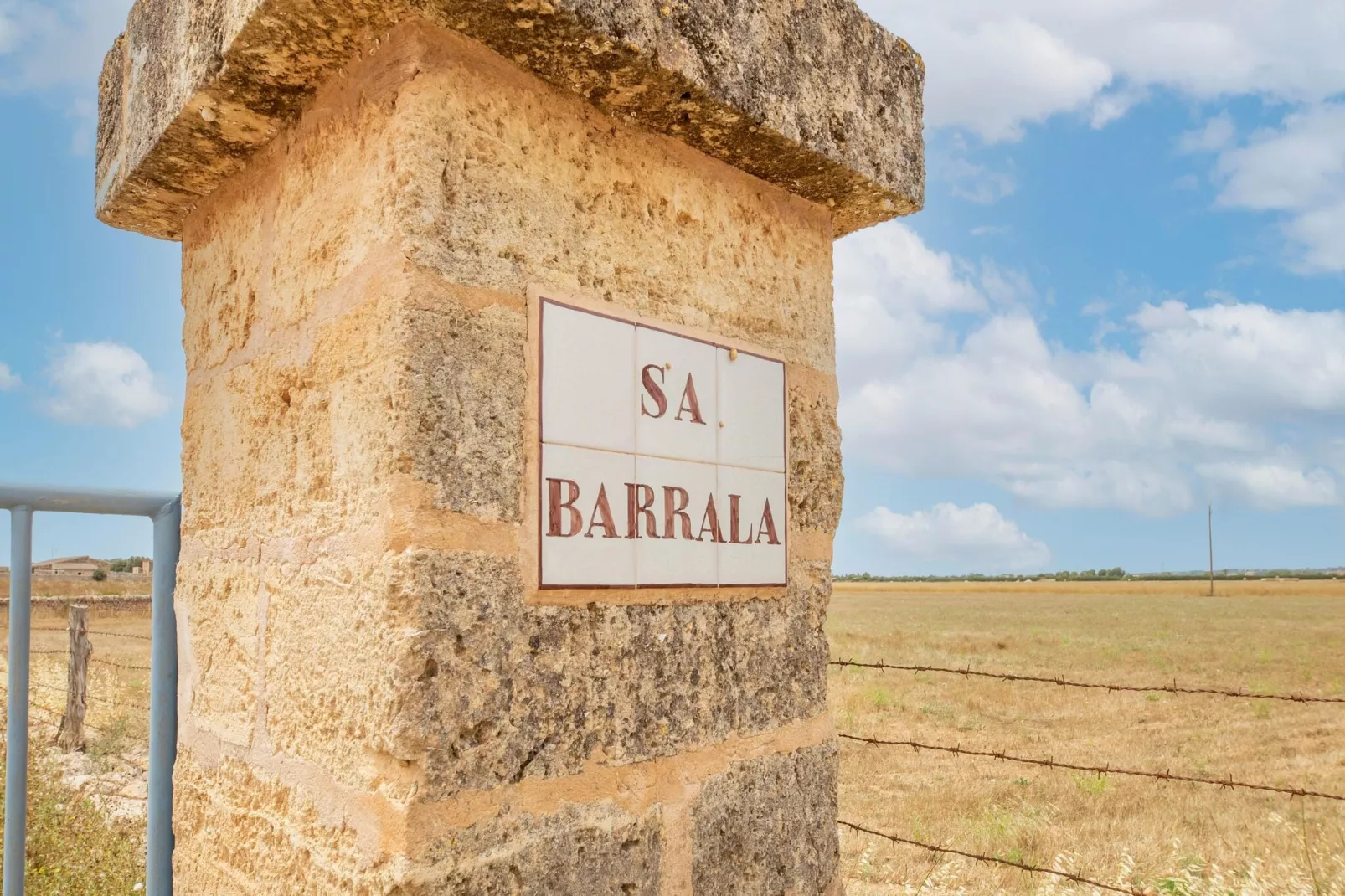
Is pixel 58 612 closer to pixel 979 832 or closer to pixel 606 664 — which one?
pixel 979 832

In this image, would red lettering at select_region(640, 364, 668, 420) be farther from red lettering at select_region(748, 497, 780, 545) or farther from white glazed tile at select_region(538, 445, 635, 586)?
red lettering at select_region(748, 497, 780, 545)

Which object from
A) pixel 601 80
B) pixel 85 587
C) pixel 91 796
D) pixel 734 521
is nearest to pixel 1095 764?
pixel 91 796

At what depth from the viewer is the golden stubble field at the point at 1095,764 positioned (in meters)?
5.00

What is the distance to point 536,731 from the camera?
137 cm

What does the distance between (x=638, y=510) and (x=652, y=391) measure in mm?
205

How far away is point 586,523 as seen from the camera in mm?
1446

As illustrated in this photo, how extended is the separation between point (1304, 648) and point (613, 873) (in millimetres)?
23783

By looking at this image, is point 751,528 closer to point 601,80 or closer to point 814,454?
point 814,454

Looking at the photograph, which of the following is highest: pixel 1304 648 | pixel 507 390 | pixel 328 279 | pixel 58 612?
pixel 328 279

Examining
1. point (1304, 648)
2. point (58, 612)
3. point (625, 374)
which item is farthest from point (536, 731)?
point (1304, 648)

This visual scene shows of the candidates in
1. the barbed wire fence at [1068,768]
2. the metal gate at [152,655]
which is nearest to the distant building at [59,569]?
the metal gate at [152,655]

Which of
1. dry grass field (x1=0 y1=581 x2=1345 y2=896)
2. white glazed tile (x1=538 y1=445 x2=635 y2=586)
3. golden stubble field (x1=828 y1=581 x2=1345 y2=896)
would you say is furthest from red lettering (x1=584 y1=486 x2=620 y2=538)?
golden stubble field (x1=828 y1=581 x2=1345 y2=896)

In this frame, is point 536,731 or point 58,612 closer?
point 536,731

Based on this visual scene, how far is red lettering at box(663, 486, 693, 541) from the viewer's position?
1572 mm
